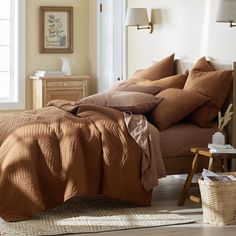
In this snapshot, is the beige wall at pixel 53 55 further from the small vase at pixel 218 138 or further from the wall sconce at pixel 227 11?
the small vase at pixel 218 138

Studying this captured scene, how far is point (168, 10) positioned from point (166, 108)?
1741 millimetres

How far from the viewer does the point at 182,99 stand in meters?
5.39

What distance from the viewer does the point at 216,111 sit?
5.50 metres

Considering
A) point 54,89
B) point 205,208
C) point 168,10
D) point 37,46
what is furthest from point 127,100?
point 37,46

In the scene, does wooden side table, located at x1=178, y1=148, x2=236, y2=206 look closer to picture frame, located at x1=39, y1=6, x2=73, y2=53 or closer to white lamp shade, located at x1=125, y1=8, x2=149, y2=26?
white lamp shade, located at x1=125, y1=8, x2=149, y2=26

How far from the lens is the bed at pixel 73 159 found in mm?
4688

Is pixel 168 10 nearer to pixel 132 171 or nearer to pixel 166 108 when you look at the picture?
pixel 166 108

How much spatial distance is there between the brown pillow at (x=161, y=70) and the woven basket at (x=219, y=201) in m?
1.97

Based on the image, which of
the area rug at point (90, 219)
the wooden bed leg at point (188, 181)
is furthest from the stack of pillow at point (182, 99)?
the area rug at point (90, 219)

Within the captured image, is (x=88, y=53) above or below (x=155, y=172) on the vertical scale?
above

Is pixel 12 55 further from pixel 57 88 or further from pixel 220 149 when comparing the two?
pixel 220 149

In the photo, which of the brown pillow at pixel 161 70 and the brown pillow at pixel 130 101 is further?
the brown pillow at pixel 161 70

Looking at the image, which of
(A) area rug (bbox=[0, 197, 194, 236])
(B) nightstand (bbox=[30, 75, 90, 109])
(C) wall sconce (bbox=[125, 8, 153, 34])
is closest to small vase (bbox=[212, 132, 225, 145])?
(A) area rug (bbox=[0, 197, 194, 236])

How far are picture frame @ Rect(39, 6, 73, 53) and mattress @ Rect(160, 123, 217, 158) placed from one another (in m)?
3.49
